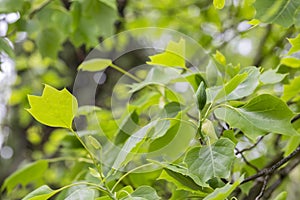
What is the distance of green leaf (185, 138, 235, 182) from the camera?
67 cm

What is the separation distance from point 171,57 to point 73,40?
58 centimetres

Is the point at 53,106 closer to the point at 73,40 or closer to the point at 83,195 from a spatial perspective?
the point at 83,195

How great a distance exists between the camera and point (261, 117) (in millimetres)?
733

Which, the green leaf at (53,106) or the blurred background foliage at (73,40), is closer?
the green leaf at (53,106)

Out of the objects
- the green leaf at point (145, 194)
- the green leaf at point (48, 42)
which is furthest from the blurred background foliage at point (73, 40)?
the green leaf at point (145, 194)

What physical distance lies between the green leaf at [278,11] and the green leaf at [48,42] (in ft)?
2.80

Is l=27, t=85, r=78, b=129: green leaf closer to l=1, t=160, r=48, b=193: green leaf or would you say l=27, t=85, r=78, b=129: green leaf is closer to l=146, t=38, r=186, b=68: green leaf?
l=146, t=38, r=186, b=68: green leaf

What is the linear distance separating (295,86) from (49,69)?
6.01 feet

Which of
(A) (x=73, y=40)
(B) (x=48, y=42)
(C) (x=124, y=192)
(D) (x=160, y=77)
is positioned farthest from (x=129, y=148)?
(B) (x=48, y=42)

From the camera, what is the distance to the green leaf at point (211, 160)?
0.67 m

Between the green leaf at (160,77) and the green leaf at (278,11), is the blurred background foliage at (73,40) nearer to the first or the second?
the green leaf at (278,11)

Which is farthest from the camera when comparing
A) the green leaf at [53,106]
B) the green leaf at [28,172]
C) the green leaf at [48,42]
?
the green leaf at [48,42]

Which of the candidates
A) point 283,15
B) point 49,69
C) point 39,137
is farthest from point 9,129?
point 283,15

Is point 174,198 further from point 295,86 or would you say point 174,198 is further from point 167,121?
point 295,86
